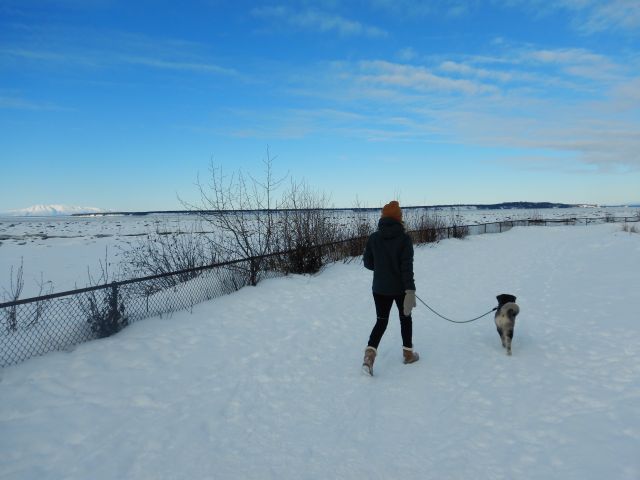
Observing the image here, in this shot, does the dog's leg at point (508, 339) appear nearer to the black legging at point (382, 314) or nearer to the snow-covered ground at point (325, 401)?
the snow-covered ground at point (325, 401)

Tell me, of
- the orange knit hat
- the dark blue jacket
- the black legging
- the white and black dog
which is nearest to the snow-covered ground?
the white and black dog

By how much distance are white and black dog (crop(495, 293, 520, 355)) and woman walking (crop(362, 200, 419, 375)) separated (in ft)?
4.90

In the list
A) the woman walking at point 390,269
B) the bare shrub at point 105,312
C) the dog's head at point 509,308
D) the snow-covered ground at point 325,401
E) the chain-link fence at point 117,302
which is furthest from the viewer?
the bare shrub at point 105,312

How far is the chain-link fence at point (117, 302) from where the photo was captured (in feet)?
18.1

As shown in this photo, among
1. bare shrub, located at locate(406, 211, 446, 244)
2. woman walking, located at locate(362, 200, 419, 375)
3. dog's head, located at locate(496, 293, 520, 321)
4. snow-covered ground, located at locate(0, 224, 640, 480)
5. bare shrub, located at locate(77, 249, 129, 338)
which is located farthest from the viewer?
bare shrub, located at locate(406, 211, 446, 244)

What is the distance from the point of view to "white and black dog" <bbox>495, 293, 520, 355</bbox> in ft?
18.6

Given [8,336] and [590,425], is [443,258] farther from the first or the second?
[8,336]

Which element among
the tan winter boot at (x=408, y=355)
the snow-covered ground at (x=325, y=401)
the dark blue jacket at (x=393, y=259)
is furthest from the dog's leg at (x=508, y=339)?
the dark blue jacket at (x=393, y=259)

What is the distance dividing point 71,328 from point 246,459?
4042 millimetres

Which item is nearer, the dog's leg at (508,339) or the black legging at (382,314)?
the black legging at (382,314)

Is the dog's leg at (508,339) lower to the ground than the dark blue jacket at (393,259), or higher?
lower

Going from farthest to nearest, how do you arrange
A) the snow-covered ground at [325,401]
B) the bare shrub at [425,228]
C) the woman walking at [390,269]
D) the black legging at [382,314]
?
the bare shrub at [425,228], the black legging at [382,314], the woman walking at [390,269], the snow-covered ground at [325,401]

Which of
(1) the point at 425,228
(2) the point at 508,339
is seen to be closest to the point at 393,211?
(2) the point at 508,339

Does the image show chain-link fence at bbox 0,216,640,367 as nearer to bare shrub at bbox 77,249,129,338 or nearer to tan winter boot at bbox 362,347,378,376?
bare shrub at bbox 77,249,129,338
